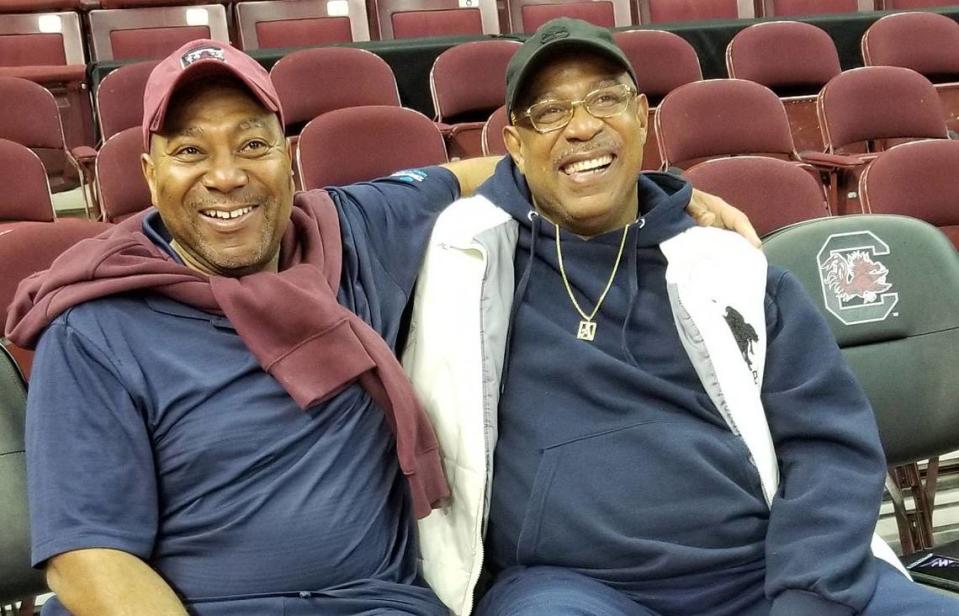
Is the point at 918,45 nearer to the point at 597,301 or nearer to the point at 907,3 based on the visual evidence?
the point at 907,3

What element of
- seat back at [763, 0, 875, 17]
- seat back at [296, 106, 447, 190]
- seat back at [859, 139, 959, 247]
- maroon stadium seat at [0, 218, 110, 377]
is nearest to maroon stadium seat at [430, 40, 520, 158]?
seat back at [296, 106, 447, 190]

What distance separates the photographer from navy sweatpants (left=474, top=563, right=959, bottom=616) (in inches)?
52.5

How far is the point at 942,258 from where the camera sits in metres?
1.93

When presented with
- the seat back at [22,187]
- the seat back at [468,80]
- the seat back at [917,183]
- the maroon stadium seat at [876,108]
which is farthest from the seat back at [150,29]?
the seat back at [917,183]

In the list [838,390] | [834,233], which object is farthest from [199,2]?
[838,390]

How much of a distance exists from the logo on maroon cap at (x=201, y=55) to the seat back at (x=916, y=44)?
14.3 feet

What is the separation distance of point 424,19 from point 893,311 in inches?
177

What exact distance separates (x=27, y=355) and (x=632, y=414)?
1.50 meters

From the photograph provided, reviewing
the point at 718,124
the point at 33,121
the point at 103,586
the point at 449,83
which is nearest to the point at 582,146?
the point at 103,586

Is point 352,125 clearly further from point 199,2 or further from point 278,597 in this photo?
point 199,2

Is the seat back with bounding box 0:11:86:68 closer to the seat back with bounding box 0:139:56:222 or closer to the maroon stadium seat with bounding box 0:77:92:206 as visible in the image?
the maroon stadium seat with bounding box 0:77:92:206

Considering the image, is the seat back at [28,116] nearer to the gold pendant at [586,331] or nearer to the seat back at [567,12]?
the seat back at [567,12]

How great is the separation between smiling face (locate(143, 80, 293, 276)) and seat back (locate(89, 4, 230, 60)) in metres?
4.28

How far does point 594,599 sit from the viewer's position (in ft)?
4.54
